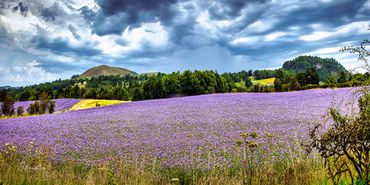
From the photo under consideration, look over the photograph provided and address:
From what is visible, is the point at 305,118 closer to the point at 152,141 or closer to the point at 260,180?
the point at 152,141

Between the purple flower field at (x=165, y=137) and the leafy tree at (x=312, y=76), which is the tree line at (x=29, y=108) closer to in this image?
the purple flower field at (x=165, y=137)

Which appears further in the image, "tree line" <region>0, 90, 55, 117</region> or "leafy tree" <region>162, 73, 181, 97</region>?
"leafy tree" <region>162, 73, 181, 97</region>

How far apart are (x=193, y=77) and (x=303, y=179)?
4835cm

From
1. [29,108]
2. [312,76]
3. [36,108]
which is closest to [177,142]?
[36,108]

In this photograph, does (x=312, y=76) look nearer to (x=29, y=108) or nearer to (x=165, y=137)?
(x=29, y=108)

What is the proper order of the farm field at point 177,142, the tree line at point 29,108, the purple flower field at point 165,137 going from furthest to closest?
the tree line at point 29,108
the purple flower field at point 165,137
the farm field at point 177,142

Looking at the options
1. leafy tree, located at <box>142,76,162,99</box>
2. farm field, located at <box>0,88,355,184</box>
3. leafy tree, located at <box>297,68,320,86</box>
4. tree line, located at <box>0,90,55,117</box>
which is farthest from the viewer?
leafy tree, located at <box>142,76,162,99</box>

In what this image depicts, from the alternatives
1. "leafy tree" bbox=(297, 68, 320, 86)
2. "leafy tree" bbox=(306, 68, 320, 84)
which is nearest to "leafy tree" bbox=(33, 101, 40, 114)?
"leafy tree" bbox=(297, 68, 320, 86)

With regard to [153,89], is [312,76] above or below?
above

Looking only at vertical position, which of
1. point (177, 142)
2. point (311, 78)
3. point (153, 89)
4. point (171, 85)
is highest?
point (311, 78)

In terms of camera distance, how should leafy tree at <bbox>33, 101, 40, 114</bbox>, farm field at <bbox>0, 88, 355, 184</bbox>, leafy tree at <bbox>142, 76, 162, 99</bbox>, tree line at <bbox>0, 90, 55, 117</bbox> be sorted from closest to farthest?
farm field at <bbox>0, 88, 355, 184</bbox> → tree line at <bbox>0, 90, 55, 117</bbox> → leafy tree at <bbox>33, 101, 40, 114</bbox> → leafy tree at <bbox>142, 76, 162, 99</bbox>

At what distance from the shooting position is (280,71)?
63.0 metres

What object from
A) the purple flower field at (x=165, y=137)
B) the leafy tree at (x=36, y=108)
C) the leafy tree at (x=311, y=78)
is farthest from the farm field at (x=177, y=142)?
the leafy tree at (x=311, y=78)

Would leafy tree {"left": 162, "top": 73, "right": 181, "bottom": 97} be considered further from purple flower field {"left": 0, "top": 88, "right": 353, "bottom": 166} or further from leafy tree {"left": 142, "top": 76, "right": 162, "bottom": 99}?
purple flower field {"left": 0, "top": 88, "right": 353, "bottom": 166}
